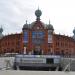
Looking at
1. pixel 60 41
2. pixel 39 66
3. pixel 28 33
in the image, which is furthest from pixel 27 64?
pixel 60 41

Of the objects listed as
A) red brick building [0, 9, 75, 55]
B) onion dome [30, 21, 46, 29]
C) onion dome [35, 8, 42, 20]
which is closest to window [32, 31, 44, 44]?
red brick building [0, 9, 75, 55]

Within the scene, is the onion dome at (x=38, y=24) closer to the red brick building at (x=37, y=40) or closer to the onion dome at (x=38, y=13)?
the red brick building at (x=37, y=40)

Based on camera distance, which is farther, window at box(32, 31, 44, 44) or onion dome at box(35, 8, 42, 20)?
onion dome at box(35, 8, 42, 20)

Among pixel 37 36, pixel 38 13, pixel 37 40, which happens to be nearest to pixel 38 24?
pixel 37 36

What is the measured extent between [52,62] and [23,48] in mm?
30896

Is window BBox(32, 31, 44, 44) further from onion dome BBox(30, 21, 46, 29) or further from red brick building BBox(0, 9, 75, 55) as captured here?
onion dome BBox(30, 21, 46, 29)

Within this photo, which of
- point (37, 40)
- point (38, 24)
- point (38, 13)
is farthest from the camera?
point (38, 13)

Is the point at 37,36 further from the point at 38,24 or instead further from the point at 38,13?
the point at 38,13

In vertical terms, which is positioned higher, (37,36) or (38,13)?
(38,13)

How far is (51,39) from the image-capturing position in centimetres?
7325

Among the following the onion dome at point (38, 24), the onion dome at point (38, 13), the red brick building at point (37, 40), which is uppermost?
the onion dome at point (38, 13)

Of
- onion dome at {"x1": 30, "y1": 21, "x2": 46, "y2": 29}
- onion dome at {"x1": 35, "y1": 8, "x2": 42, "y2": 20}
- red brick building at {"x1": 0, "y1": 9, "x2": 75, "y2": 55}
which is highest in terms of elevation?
onion dome at {"x1": 35, "y1": 8, "x2": 42, "y2": 20}

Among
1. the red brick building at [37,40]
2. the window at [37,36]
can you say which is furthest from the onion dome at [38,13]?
the window at [37,36]

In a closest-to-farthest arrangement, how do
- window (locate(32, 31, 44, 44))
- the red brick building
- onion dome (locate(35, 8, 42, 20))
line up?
window (locate(32, 31, 44, 44)) → the red brick building → onion dome (locate(35, 8, 42, 20))
